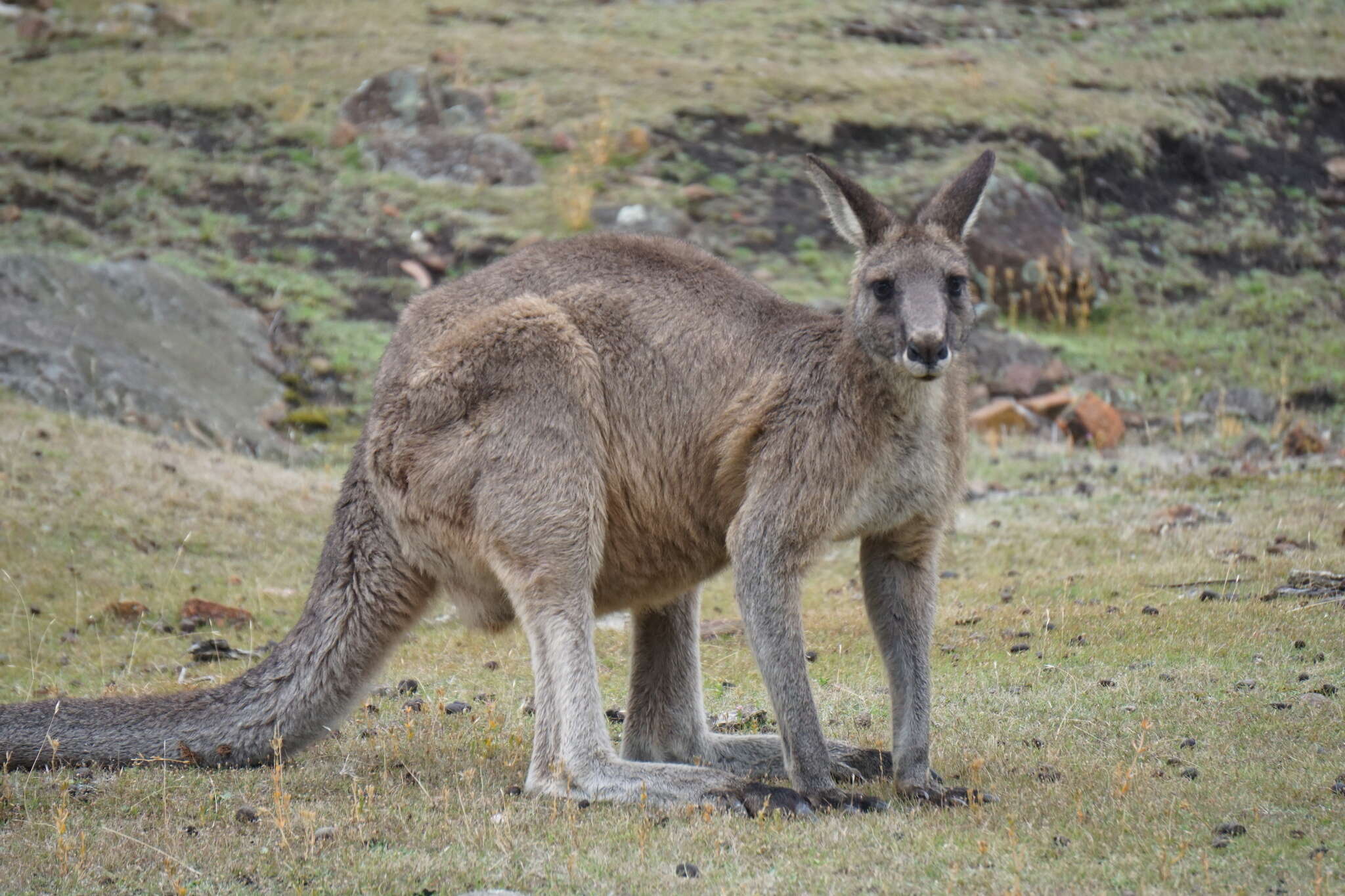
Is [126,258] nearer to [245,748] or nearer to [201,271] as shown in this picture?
[201,271]

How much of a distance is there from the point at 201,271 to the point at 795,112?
34.8 feet

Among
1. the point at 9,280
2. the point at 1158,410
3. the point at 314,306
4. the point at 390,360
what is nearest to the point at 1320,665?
the point at 390,360

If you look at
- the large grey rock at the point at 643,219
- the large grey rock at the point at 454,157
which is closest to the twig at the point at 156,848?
the large grey rock at the point at 643,219

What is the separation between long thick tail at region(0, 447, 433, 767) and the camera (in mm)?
5500

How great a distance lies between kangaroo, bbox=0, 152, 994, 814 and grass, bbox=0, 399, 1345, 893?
10.9 inches

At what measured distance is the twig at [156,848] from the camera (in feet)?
14.3

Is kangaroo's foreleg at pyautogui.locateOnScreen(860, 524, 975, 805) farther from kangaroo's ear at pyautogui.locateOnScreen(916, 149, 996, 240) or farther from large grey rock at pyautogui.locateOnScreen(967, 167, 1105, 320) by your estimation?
large grey rock at pyautogui.locateOnScreen(967, 167, 1105, 320)

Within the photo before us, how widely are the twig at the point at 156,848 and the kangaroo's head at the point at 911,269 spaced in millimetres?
3118

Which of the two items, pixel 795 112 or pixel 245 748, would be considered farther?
pixel 795 112

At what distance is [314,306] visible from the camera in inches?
683

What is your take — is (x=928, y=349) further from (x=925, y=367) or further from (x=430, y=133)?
(x=430, y=133)

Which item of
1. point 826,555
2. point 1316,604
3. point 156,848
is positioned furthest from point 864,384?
point 1316,604

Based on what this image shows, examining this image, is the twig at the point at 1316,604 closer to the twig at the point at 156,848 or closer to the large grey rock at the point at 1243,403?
the twig at the point at 156,848

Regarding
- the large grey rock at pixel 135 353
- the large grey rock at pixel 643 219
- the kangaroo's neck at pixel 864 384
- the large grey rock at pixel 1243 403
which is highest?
the kangaroo's neck at pixel 864 384
